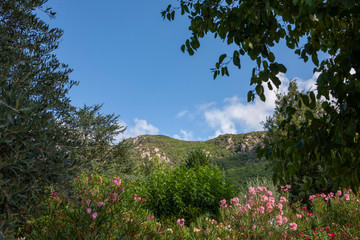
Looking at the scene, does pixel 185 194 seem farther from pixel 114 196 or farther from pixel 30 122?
pixel 30 122

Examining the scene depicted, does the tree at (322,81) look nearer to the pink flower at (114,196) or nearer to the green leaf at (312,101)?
the green leaf at (312,101)

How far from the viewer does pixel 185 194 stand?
8.09m

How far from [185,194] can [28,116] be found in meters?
5.99

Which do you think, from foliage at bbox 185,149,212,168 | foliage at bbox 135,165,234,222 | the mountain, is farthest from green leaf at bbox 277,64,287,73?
the mountain

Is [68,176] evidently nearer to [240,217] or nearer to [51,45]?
[51,45]

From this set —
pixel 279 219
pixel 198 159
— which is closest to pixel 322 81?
pixel 279 219

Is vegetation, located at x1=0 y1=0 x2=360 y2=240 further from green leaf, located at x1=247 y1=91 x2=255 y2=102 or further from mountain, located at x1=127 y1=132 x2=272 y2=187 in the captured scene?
mountain, located at x1=127 y1=132 x2=272 y2=187

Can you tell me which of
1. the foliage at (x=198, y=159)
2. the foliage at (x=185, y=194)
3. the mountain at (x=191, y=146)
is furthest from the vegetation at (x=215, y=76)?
the mountain at (x=191, y=146)

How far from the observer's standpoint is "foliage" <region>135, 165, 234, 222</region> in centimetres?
790

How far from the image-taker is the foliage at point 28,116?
276 cm

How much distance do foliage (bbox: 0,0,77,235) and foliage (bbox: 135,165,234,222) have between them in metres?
4.72

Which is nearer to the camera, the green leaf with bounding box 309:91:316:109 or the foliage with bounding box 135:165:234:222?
the green leaf with bounding box 309:91:316:109

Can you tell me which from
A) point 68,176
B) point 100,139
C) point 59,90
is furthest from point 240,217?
point 100,139

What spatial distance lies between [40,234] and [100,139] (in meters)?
9.32
